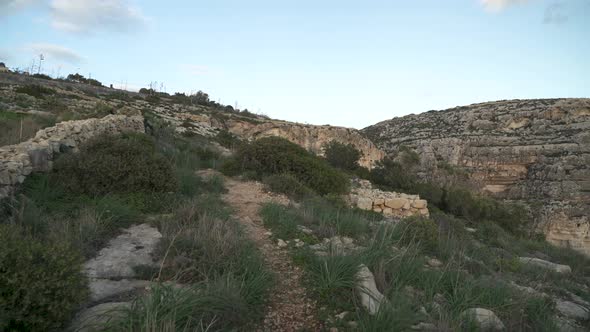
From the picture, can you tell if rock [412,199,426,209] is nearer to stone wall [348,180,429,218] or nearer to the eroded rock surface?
stone wall [348,180,429,218]

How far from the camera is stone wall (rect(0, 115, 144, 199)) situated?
5.15m

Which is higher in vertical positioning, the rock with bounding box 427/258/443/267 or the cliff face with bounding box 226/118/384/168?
the cliff face with bounding box 226/118/384/168

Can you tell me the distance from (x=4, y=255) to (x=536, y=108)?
37668 millimetres

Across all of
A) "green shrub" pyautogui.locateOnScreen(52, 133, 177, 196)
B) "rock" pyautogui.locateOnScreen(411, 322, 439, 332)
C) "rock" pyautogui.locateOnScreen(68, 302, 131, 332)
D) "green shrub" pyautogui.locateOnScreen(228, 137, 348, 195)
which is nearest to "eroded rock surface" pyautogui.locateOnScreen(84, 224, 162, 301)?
"rock" pyautogui.locateOnScreen(68, 302, 131, 332)

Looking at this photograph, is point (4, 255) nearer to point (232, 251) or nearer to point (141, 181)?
point (232, 251)

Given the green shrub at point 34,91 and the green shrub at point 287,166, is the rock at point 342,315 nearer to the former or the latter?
the green shrub at point 287,166

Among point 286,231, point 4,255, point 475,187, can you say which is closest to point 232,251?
point 286,231

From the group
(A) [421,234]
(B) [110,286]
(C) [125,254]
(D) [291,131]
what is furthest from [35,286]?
(D) [291,131]

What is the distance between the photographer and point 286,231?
5445 millimetres

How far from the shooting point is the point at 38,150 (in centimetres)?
612

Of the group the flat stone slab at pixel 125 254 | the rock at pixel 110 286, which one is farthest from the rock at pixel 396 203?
the rock at pixel 110 286

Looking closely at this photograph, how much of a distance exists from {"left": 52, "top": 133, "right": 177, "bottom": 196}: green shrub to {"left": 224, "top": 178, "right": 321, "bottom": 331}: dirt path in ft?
4.97

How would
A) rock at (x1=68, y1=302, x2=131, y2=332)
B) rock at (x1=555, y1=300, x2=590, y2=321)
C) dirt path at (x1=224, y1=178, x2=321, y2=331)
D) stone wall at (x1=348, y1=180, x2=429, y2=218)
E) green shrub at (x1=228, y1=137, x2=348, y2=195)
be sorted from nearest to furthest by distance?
rock at (x1=68, y1=302, x2=131, y2=332), dirt path at (x1=224, y1=178, x2=321, y2=331), rock at (x1=555, y1=300, x2=590, y2=321), green shrub at (x1=228, y1=137, x2=348, y2=195), stone wall at (x1=348, y1=180, x2=429, y2=218)

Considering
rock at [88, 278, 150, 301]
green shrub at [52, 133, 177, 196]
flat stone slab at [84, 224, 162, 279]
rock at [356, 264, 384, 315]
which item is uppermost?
green shrub at [52, 133, 177, 196]
